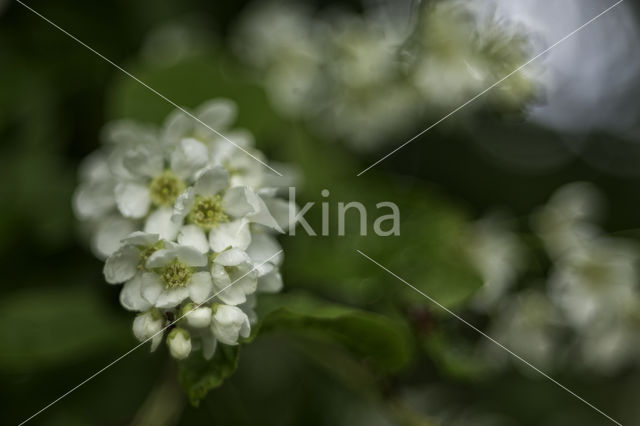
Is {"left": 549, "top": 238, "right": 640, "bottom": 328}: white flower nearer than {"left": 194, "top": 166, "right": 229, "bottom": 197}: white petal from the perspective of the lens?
No

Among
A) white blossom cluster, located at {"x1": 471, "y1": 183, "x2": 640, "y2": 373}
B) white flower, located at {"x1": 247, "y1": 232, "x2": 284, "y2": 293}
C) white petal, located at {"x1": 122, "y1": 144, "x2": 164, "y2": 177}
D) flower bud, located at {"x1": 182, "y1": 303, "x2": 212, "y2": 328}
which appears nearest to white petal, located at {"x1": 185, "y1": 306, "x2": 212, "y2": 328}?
flower bud, located at {"x1": 182, "y1": 303, "x2": 212, "y2": 328}

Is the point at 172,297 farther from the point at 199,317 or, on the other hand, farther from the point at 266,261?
the point at 266,261

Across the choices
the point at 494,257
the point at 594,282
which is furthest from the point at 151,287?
the point at 594,282

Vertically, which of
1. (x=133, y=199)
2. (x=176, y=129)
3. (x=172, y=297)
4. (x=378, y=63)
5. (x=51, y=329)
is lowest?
(x=51, y=329)

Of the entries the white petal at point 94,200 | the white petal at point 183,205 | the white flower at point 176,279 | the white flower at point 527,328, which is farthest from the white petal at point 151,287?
the white flower at point 527,328

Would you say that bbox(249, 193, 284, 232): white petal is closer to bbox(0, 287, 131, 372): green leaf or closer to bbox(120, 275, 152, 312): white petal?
bbox(120, 275, 152, 312): white petal

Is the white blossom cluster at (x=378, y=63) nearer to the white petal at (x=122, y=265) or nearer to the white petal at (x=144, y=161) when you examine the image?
the white petal at (x=144, y=161)

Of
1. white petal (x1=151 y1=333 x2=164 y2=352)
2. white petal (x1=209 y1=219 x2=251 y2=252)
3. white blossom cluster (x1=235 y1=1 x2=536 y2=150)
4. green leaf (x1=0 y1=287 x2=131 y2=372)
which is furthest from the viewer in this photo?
white blossom cluster (x1=235 y1=1 x2=536 y2=150)
